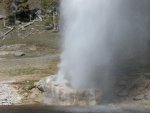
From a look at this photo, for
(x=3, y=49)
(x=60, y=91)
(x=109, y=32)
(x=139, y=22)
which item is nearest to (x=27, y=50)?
(x=3, y=49)

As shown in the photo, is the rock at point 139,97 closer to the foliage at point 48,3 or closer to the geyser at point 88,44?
the geyser at point 88,44

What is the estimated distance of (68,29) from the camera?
37.7 m

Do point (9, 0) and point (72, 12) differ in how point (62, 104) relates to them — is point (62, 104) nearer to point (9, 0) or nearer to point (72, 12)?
point (72, 12)

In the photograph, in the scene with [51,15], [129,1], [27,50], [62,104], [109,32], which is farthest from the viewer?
[51,15]

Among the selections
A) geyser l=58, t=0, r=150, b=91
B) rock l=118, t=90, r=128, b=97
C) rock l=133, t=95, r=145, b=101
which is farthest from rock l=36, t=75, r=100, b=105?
rock l=133, t=95, r=145, b=101

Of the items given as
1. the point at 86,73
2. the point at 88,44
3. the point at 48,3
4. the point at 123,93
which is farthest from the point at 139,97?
the point at 48,3

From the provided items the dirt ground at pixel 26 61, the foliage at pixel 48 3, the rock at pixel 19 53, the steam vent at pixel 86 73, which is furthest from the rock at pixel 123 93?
the foliage at pixel 48 3

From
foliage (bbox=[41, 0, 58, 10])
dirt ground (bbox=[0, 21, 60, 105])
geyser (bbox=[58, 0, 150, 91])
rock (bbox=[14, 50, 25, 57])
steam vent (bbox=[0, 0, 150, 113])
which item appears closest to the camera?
steam vent (bbox=[0, 0, 150, 113])

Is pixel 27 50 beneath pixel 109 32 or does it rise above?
beneath

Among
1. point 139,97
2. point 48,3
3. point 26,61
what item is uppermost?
point 48,3

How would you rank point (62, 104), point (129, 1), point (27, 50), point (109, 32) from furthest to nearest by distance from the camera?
1. point (27, 50)
2. point (129, 1)
3. point (109, 32)
4. point (62, 104)

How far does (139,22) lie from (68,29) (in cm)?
2117

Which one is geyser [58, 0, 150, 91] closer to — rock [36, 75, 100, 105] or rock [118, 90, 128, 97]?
rock [36, 75, 100, 105]

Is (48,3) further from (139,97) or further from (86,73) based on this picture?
(139,97)
